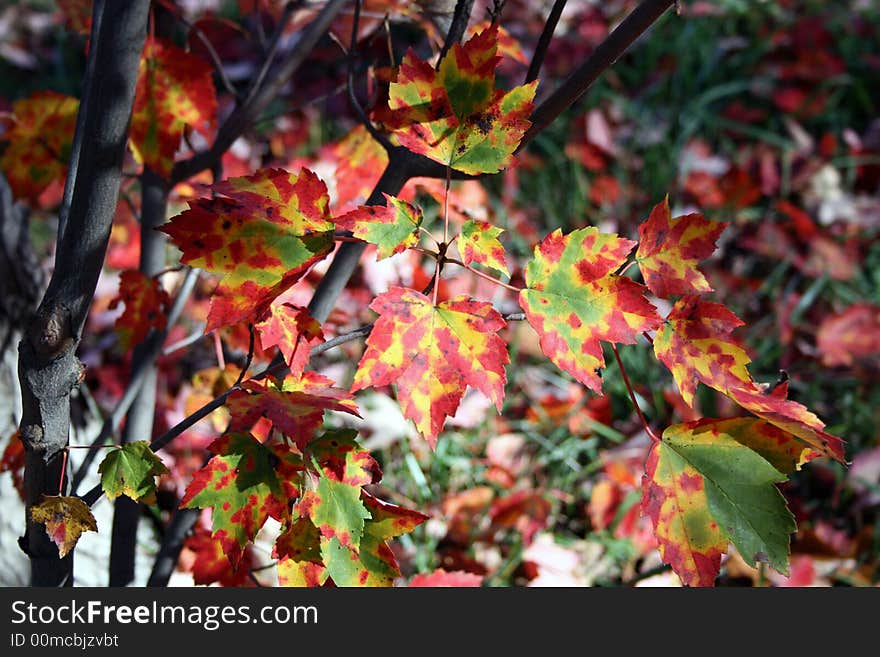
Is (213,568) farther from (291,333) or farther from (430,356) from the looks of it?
(430,356)

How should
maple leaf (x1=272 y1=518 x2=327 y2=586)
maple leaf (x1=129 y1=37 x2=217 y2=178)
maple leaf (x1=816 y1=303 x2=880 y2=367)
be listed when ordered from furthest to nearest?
maple leaf (x1=816 y1=303 x2=880 y2=367)
maple leaf (x1=129 y1=37 x2=217 y2=178)
maple leaf (x1=272 y1=518 x2=327 y2=586)

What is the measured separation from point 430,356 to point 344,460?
0.15 meters

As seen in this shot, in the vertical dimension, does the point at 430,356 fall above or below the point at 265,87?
below

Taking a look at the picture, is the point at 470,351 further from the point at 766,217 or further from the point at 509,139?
the point at 766,217

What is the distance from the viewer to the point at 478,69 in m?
0.68

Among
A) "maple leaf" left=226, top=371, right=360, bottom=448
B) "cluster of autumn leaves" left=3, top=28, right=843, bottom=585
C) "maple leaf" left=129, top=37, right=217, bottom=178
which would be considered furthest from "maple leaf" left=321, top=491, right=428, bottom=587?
"maple leaf" left=129, top=37, right=217, bottom=178

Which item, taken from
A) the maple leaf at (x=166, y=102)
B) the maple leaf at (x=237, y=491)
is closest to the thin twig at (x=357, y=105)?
the maple leaf at (x=166, y=102)

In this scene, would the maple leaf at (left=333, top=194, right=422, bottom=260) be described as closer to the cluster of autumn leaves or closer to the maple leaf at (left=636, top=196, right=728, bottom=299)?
the cluster of autumn leaves

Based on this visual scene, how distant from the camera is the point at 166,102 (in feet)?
3.13

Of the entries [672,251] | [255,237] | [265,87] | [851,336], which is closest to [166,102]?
[265,87]

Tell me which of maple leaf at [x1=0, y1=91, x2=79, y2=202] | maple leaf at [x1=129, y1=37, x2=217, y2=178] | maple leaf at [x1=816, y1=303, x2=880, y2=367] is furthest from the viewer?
maple leaf at [x1=816, y1=303, x2=880, y2=367]

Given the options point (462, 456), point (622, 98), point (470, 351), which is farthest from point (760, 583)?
point (622, 98)

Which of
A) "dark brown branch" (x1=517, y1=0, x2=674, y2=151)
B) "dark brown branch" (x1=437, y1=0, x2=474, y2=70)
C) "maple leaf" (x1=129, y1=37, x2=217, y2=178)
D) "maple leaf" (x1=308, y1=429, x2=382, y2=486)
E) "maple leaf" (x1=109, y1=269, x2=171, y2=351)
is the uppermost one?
"maple leaf" (x1=129, y1=37, x2=217, y2=178)

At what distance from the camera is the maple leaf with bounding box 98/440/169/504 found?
70cm
